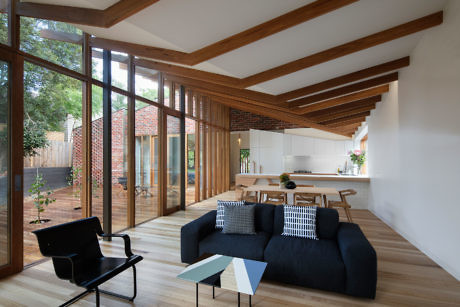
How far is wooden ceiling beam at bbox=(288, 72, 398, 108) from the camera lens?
4.53 metres

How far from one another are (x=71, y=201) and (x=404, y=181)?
17.9ft

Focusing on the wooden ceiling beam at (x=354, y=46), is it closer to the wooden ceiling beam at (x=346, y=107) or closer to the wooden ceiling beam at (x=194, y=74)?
the wooden ceiling beam at (x=194, y=74)

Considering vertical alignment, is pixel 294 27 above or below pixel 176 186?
above

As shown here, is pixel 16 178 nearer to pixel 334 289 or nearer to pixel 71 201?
pixel 71 201

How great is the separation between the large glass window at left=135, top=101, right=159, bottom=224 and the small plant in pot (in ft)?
5.91

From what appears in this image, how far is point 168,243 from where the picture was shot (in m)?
3.95

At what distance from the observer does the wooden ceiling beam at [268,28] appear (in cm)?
232

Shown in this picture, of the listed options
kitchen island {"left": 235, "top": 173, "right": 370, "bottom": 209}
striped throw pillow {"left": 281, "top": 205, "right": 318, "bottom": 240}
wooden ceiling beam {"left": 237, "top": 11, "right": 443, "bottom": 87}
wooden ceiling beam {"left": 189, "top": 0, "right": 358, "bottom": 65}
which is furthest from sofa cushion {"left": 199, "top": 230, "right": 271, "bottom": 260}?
kitchen island {"left": 235, "top": 173, "right": 370, "bottom": 209}

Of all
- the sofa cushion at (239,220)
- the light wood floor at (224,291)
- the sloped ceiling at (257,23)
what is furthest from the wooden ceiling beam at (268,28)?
the light wood floor at (224,291)

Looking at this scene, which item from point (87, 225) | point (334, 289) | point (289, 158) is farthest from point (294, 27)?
point (289, 158)

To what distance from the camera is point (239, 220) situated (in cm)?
328

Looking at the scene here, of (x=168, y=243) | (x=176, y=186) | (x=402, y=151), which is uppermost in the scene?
(x=402, y=151)

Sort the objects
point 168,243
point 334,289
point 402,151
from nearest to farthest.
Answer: point 334,289 → point 168,243 → point 402,151

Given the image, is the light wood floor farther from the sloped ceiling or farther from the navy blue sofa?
the sloped ceiling
